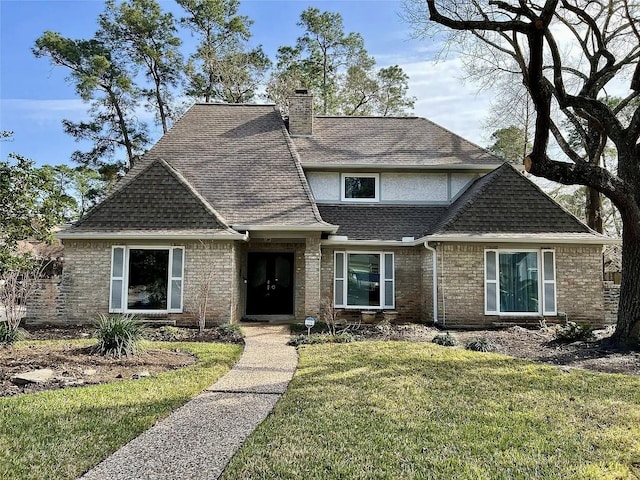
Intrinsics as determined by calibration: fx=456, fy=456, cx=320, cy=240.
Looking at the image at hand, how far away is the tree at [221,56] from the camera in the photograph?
30.2 meters

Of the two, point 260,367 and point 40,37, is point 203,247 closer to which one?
point 260,367

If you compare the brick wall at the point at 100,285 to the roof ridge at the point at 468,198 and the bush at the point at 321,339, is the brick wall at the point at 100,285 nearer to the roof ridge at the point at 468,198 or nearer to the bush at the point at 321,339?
the bush at the point at 321,339

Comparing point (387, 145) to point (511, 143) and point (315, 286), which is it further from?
point (511, 143)

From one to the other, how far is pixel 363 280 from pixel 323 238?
2006 mm

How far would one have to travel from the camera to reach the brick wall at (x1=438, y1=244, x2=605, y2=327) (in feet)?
42.2

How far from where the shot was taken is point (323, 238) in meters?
14.2

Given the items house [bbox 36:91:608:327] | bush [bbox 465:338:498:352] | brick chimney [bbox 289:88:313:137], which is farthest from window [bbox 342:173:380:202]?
bush [bbox 465:338:498:352]

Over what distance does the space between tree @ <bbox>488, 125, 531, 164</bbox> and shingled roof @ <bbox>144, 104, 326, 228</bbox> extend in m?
17.0

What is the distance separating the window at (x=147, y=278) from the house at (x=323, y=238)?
29 mm

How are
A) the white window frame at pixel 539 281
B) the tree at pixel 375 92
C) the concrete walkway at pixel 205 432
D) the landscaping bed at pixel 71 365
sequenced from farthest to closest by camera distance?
the tree at pixel 375 92, the white window frame at pixel 539 281, the landscaping bed at pixel 71 365, the concrete walkway at pixel 205 432

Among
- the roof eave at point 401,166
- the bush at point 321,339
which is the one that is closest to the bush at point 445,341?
the bush at point 321,339

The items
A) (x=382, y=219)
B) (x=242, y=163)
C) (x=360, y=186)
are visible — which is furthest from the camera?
(x=360, y=186)

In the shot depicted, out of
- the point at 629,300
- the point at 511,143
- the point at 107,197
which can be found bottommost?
the point at 629,300

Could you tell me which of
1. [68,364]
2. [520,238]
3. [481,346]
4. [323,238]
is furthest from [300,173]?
[68,364]
